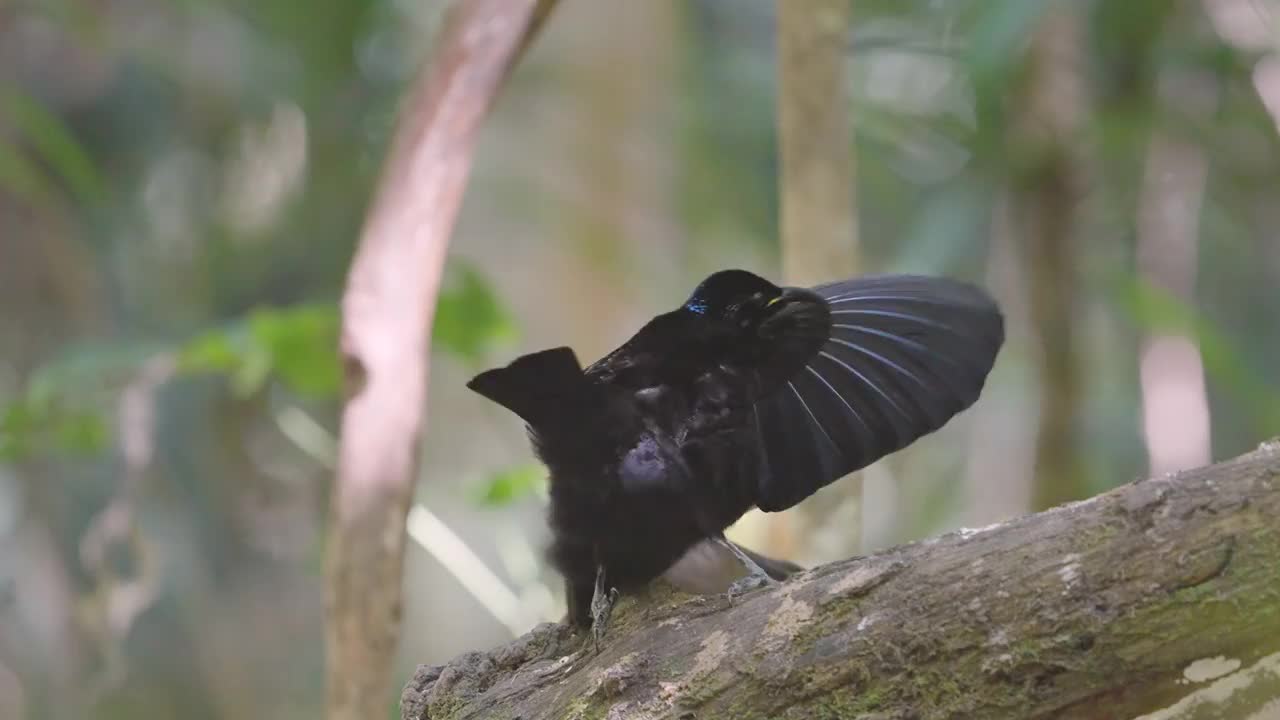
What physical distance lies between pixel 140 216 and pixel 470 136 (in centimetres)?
338

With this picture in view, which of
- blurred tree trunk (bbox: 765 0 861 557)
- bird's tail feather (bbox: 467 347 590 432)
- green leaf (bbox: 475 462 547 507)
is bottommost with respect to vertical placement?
bird's tail feather (bbox: 467 347 590 432)

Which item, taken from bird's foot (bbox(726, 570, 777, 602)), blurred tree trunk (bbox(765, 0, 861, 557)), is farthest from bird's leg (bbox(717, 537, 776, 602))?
blurred tree trunk (bbox(765, 0, 861, 557))

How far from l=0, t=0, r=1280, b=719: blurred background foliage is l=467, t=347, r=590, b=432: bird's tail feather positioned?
34.7 inches

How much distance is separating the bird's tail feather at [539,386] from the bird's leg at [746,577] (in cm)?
21

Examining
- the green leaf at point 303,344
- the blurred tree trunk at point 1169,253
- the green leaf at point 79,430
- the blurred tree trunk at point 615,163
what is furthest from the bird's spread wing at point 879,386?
the blurred tree trunk at point 1169,253

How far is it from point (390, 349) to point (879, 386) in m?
0.61

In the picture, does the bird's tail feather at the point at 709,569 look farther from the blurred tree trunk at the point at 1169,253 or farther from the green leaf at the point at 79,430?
the blurred tree trunk at the point at 1169,253

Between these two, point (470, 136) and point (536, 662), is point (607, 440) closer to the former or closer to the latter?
point (536, 662)

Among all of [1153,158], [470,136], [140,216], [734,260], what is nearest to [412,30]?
[140,216]

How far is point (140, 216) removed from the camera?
4.51 metres

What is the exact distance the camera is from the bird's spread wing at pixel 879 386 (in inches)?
46.4

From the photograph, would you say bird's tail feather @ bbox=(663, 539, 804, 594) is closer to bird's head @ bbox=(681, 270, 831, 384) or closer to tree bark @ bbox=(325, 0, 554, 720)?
bird's head @ bbox=(681, 270, 831, 384)

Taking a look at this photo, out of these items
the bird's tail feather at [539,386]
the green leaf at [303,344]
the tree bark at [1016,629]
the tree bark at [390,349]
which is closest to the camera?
the tree bark at [1016,629]

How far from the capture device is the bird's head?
3.67ft
